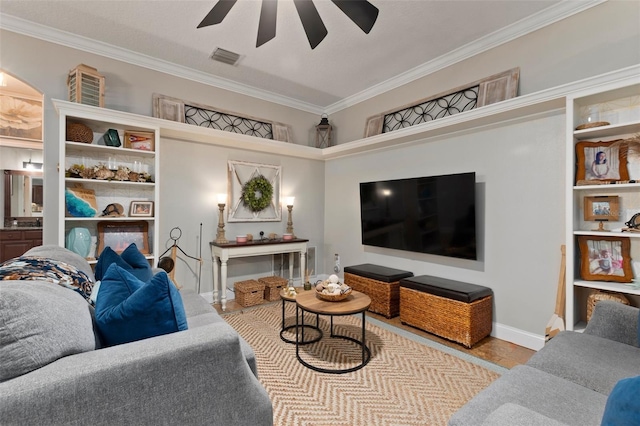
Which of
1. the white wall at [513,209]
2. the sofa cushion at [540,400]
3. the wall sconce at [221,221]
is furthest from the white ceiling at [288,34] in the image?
the sofa cushion at [540,400]

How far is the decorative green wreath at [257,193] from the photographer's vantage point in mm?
4074

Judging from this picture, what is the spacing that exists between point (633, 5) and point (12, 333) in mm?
3839

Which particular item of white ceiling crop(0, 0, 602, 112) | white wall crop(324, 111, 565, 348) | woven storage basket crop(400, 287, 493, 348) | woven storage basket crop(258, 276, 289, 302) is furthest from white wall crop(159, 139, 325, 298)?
woven storage basket crop(400, 287, 493, 348)

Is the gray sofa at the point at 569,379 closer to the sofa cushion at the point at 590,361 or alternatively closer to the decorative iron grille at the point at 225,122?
the sofa cushion at the point at 590,361

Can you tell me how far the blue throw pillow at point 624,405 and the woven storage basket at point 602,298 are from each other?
1962mm

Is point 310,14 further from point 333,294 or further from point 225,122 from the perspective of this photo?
point 225,122

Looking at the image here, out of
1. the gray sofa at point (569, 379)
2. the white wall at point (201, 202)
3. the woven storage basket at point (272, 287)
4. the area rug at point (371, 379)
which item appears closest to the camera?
the gray sofa at point (569, 379)

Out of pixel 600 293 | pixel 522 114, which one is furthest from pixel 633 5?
pixel 600 293

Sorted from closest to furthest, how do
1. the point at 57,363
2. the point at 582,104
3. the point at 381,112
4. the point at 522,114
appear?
1. the point at 57,363
2. the point at 582,104
3. the point at 522,114
4. the point at 381,112

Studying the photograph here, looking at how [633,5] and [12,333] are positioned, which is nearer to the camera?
[12,333]

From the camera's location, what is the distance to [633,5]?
2.16 metres

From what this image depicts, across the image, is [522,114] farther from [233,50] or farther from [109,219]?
[109,219]

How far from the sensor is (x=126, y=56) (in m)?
3.17

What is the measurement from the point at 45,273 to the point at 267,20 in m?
2.01
